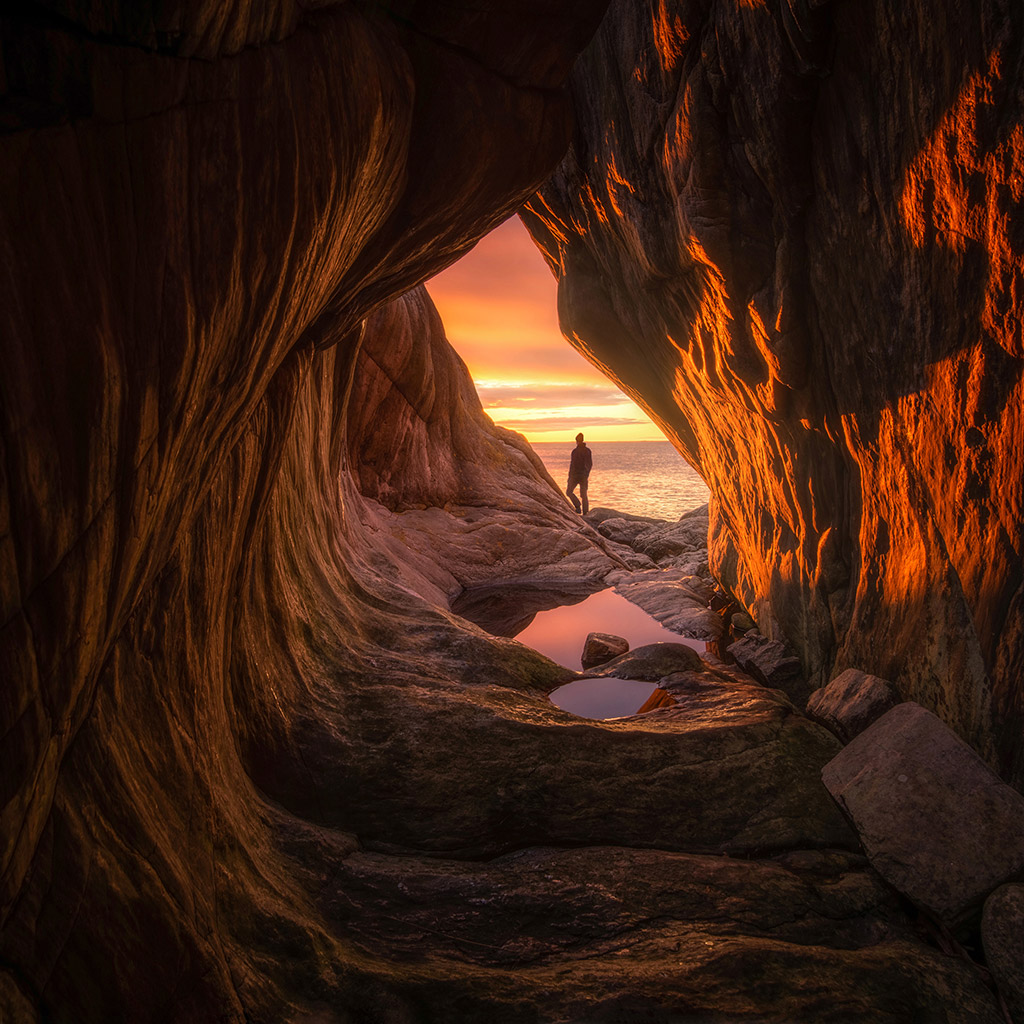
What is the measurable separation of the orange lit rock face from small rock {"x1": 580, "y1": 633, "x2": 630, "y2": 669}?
6.67 feet

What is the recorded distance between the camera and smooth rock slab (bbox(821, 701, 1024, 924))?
3.04 m

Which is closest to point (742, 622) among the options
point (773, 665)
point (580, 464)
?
point (773, 665)

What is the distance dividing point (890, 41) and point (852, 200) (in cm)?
97

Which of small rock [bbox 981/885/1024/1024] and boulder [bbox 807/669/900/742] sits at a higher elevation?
boulder [bbox 807/669/900/742]

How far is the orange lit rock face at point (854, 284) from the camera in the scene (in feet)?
10.8

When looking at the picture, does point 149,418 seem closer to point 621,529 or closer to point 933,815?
point 933,815

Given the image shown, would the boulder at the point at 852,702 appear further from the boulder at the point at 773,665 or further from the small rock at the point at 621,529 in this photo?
the small rock at the point at 621,529

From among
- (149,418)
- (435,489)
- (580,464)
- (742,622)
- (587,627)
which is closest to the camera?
(149,418)

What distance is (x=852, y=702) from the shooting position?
4.67 metres

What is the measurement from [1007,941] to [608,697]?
386 cm

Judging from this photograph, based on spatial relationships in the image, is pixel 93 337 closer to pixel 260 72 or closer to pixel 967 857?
pixel 260 72

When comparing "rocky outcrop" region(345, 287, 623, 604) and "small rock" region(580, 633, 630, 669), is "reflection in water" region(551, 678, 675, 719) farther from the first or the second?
"rocky outcrop" region(345, 287, 623, 604)

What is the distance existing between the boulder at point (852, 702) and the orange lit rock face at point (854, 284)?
0.15 meters

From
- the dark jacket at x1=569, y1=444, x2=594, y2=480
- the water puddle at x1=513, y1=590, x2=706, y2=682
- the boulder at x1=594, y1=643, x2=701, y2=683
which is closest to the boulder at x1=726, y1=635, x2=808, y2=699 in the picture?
the boulder at x1=594, y1=643, x2=701, y2=683
